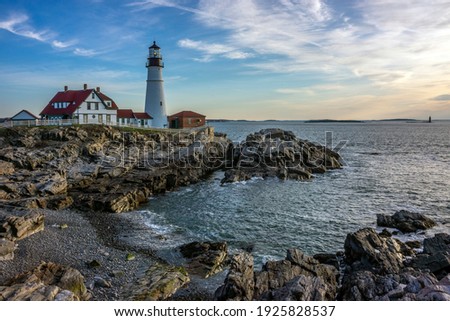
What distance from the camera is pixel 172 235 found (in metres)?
21.4

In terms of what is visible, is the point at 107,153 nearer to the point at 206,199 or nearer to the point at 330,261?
the point at 206,199

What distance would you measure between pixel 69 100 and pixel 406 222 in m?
51.3

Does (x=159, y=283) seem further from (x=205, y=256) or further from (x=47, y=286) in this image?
(x=47, y=286)

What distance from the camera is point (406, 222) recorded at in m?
22.8

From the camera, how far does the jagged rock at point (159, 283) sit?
13.5 metres

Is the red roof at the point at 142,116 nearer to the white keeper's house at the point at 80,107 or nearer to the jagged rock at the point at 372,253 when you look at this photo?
the white keeper's house at the point at 80,107

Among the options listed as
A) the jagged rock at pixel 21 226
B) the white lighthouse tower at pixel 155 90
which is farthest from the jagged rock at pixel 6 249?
the white lighthouse tower at pixel 155 90

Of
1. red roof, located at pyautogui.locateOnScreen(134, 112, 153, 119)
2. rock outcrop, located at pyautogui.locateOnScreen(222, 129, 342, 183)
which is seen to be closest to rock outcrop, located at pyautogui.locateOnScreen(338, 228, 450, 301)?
rock outcrop, located at pyautogui.locateOnScreen(222, 129, 342, 183)

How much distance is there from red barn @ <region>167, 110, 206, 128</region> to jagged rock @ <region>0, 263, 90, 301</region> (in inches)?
2237

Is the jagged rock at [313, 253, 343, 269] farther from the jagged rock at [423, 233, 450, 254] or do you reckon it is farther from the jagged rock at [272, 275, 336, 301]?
the jagged rock at [272, 275, 336, 301]

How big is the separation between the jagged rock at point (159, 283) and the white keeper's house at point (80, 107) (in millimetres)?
40664

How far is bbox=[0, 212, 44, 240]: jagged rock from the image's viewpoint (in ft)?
58.9

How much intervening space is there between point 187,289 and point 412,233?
15839 millimetres
